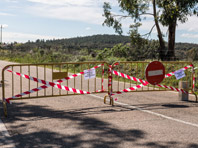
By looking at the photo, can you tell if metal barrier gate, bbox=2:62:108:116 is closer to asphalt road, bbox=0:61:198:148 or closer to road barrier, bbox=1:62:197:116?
road barrier, bbox=1:62:197:116

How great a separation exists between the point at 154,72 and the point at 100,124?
3395 mm

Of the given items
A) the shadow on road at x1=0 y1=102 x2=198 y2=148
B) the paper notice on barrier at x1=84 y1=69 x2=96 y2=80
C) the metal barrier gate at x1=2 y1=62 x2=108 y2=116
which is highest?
the paper notice on barrier at x1=84 y1=69 x2=96 y2=80

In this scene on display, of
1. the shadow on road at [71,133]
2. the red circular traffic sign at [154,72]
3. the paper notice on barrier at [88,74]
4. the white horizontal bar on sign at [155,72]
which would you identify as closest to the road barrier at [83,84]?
the paper notice on barrier at [88,74]

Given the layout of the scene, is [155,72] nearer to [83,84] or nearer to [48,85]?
[48,85]

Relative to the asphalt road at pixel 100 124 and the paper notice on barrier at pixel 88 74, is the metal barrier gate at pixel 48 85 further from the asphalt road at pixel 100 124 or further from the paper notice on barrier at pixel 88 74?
the asphalt road at pixel 100 124

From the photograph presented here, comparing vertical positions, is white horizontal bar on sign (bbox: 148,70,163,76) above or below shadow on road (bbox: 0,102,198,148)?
above

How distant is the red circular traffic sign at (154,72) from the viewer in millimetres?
8518

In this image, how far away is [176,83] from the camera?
43.9 ft

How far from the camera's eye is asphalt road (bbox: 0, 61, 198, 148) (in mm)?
4863

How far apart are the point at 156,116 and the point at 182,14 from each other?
15.4 meters

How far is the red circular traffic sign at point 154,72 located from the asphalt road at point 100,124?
31.4 inches

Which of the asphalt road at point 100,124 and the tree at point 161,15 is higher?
the tree at point 161,15

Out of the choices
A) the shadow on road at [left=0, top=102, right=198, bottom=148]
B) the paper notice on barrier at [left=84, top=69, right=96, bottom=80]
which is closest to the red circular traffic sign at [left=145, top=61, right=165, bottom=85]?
the paper notice on barrier at [left=84, top=69, right=96, bottom=80]

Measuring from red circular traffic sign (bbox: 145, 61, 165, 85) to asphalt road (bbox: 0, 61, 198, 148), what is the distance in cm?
80
